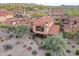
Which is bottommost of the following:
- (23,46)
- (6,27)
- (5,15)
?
(23,46)

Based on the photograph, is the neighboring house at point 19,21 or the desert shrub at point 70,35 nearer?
the desert shrub at point 70,35

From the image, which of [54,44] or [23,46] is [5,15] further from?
[54,44]

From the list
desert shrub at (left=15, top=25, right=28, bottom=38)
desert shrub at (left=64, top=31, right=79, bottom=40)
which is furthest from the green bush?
desert shrub at (left=64, top=31, right=79, bottom=40)

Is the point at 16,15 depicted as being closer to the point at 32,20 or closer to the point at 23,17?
the point at 23,17

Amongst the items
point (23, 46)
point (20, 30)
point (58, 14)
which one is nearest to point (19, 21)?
point (20, 30)

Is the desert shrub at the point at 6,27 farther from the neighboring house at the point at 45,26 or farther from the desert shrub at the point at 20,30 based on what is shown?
the neighboring house at the point at 45,26

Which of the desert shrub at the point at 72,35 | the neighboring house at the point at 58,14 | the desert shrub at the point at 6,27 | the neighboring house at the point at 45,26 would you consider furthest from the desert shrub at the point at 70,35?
the desert shrub at the point at 6,27
